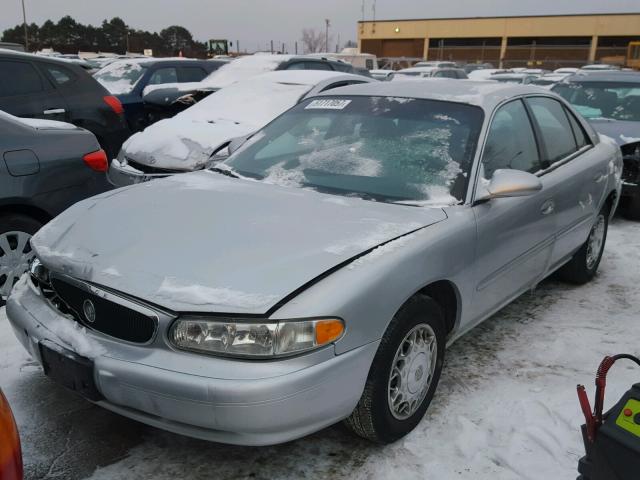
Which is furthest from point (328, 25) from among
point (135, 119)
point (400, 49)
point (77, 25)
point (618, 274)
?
point (618, 274)

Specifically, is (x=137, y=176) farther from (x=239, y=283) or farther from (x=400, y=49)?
(x=400, y=49)

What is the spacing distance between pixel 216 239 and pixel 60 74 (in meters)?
5.27

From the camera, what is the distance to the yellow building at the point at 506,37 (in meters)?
58.2

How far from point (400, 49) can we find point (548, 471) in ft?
232

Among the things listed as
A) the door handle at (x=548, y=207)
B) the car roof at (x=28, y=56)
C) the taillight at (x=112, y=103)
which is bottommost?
the door handle at (x=548, y=207)

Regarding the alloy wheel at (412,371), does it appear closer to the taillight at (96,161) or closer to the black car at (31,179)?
the black car at (31,179)

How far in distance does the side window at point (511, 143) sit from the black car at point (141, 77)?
6964 mm

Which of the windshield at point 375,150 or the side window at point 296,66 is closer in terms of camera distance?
the windshield at point 375,150

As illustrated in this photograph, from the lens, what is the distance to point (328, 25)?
3376 inches

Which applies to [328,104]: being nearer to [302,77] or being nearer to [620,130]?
[302,77]

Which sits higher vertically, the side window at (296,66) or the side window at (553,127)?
the side window at (296,66)

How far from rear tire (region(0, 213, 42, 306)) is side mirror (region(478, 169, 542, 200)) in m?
2.84

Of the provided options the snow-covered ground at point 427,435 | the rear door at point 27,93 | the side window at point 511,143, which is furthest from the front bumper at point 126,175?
the side window at point 511,143

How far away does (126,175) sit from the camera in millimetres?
5801
